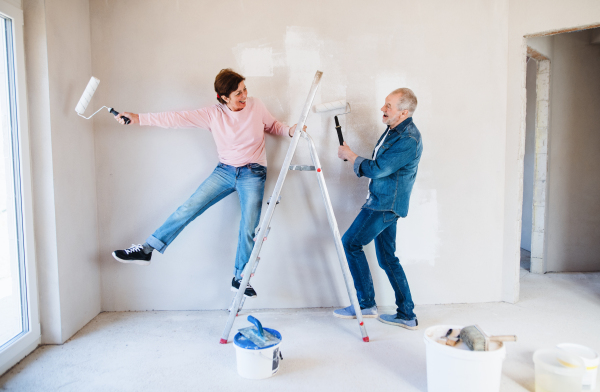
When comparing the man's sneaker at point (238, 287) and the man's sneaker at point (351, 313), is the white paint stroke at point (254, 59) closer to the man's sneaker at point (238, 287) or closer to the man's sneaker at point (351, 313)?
the man's sneaker at point (238, 287)

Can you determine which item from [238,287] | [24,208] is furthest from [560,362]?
[24,208]

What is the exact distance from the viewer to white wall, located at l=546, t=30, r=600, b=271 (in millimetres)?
3510

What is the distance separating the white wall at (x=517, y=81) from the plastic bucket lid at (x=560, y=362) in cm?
120

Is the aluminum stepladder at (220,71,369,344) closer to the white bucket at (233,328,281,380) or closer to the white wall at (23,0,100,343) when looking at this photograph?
the white bucket at (233,328,281,380)

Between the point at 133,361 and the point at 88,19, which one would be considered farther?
the point at 88,19

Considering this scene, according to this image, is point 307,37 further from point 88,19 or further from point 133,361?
point 133,361

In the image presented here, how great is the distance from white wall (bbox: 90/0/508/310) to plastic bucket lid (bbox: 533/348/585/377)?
112cm

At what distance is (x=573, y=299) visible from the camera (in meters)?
2.89

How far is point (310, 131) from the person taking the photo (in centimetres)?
272

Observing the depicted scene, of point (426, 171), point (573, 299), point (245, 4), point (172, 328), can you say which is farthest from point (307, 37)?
point (573, 299)

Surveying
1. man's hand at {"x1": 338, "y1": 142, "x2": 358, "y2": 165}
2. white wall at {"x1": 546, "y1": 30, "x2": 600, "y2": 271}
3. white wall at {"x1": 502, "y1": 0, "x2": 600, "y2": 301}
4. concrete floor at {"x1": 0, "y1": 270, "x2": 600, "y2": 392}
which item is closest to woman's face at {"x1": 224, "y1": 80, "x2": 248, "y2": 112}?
man's hand at {"x1": 338, "y1": 142, "x2": 358, "y2": 165}

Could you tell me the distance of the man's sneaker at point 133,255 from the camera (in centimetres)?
236

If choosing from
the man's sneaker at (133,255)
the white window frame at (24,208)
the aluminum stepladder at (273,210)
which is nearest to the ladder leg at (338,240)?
the aluminum stepladder at (273,210)

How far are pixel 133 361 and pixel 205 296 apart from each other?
751 mm
